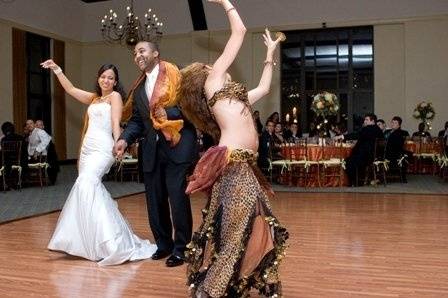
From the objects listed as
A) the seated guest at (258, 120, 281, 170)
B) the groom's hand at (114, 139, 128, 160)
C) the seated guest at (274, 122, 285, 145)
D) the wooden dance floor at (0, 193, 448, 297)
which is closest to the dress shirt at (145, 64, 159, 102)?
the groom's hand at (114, 139, 128, 160)

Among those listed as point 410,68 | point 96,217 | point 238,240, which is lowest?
point 96,217

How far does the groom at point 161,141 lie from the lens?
3355 mm

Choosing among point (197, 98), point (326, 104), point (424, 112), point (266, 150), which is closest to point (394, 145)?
point (326, 104)

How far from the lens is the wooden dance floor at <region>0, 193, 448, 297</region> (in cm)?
294

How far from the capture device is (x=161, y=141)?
3467mm

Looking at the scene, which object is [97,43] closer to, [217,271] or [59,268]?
[59,268]

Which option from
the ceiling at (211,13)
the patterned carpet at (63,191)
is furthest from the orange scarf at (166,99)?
the ceiling at (211,13)

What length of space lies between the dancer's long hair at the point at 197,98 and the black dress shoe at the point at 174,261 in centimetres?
123

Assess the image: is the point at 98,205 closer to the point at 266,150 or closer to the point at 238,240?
the point at 238,240

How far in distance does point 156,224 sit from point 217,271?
4.79 ft

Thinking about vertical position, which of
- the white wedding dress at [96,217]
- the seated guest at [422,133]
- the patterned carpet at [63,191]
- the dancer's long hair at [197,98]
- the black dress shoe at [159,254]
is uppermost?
the dancer's long hair at [197,98]

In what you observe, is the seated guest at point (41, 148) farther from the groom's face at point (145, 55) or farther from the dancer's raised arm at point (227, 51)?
the dancer's raised arm at point (227, 51)

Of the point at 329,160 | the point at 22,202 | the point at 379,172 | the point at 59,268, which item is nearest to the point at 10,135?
the point at 22,202

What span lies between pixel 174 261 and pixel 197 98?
4.60ft
